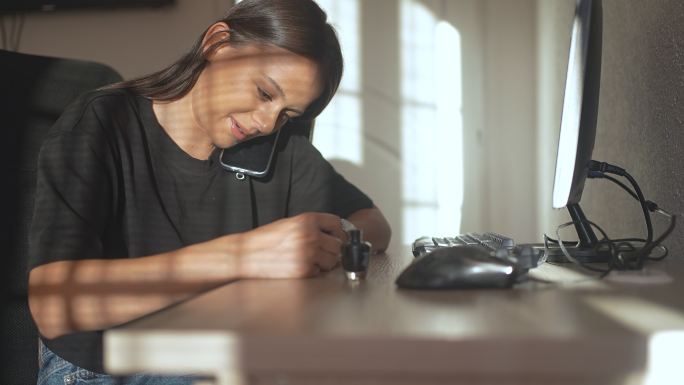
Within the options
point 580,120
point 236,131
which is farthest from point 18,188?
point 580,120

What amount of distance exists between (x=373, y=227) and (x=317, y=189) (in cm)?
17

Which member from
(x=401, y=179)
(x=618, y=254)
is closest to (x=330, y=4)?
(x=401, y=179)

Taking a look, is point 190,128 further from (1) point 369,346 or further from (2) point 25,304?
(1) point 369,346

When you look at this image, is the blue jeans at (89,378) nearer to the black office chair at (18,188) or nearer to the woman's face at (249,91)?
the black office chair at (18,188)

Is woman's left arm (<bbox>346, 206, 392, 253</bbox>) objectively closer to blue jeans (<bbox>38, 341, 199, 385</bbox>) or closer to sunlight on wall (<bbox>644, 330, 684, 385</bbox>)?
blue jeans (<bbox>38, 341, 199, 385</bbox>)

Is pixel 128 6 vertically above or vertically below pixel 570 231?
above

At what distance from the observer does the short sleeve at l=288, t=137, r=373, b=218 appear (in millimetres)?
1396

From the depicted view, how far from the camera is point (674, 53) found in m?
0.99

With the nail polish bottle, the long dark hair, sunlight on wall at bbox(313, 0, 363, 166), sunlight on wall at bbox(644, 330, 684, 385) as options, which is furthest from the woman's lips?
sunlight on wall at bbox(313, 0, 363, 166)

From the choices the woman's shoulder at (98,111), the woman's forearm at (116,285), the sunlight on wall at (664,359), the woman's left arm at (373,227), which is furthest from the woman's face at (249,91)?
the sunlight on wall at (664,359)

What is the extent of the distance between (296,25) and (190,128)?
255 millimetres

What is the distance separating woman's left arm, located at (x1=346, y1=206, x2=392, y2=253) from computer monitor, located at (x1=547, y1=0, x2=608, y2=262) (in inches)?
14.0

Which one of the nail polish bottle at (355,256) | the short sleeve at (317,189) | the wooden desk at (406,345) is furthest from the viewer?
the short sleeve at (317,189)

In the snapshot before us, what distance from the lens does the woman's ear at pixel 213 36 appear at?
1.19 meters
